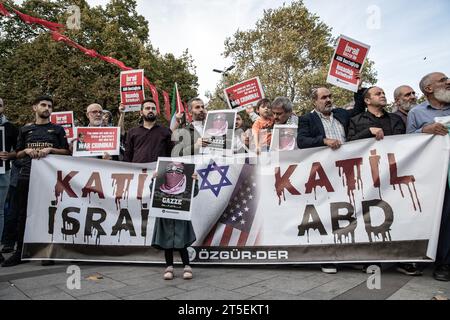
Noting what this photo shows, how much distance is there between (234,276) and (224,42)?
2799 centimetres

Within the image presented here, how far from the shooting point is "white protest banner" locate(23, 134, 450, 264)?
3.42 metres

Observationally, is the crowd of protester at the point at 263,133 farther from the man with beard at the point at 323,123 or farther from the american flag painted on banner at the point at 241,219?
the american flag painted on banner at the point at 241,219

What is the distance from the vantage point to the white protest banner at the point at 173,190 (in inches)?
138

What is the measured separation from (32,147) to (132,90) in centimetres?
261

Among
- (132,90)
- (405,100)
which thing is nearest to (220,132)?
(405,100)

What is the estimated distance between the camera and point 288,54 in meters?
25.5

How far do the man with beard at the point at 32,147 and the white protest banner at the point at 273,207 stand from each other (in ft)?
0.49

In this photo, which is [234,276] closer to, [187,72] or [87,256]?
[87,256]

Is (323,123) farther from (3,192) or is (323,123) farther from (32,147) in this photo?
(3,192)

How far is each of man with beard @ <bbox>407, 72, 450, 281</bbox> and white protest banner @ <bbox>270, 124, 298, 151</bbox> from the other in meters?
1.37

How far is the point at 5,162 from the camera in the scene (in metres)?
4.47

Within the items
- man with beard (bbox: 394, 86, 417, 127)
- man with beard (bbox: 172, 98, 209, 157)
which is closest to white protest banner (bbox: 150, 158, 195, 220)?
man with beard (bbox: 172, 98, 209, 157)

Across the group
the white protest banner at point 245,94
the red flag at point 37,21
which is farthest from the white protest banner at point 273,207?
the red flag at point 37,21
